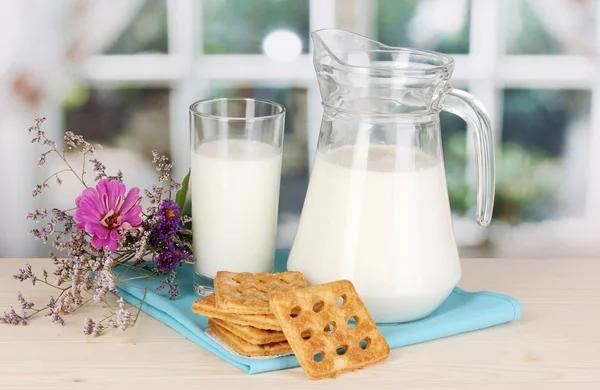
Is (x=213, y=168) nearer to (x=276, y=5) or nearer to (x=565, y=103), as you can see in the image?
(x=276, y=5)

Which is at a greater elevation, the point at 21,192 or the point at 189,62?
the point at 189,62

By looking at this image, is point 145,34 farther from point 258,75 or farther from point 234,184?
point 234,184

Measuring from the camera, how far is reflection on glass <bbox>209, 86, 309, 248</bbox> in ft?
4.17

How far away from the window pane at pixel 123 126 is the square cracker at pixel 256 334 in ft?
1.51

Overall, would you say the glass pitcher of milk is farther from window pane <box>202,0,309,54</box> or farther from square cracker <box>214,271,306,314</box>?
window pane <box>202,0,309,54</box>

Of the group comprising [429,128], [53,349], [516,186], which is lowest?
[53,349]

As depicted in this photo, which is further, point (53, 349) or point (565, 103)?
point (565, 103)

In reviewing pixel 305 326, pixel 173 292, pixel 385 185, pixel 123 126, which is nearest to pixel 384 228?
pixel 385 185

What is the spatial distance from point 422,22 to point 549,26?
193mm

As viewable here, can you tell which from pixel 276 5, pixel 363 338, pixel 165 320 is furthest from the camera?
pixel 276 5

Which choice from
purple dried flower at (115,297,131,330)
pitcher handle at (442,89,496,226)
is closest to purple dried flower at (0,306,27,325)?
purple dried flower at (115,297,131,330)

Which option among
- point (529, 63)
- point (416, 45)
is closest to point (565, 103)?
point (529, 63)

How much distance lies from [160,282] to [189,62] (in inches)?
14.0

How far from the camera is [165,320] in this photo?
99 cm
